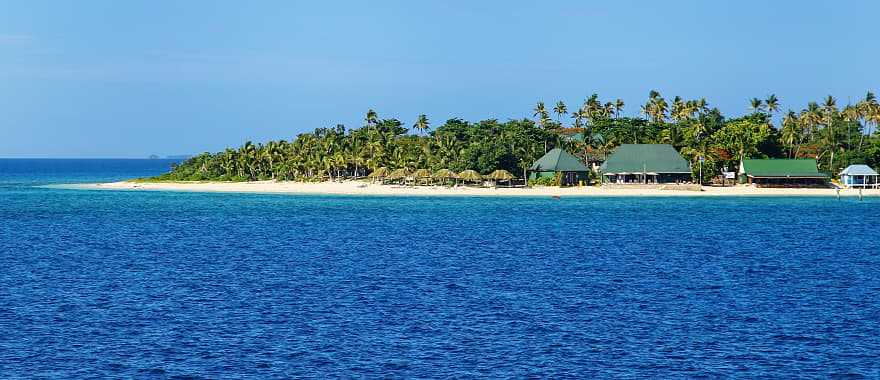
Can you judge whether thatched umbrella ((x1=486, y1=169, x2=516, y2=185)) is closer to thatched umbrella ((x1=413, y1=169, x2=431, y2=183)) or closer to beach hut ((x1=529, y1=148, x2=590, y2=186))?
beach hut ((x1=529, y1=148, x2=590, y2=186))

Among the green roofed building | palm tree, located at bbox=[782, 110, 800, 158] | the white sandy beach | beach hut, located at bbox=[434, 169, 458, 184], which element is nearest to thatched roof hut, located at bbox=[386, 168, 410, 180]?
the white sandy beach

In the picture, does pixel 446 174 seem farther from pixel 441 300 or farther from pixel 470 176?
pixel 441 300

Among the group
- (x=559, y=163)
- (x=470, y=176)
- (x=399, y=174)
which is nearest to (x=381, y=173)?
(x=399, y=174)

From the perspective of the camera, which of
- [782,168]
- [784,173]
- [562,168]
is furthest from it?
[562,168]

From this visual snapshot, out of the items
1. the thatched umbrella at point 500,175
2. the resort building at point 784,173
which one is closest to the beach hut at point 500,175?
the thatched umbrella at point 500,175

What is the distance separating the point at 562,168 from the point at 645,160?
36.1ft

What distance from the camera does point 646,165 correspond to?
432 feet

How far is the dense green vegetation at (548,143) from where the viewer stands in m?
136

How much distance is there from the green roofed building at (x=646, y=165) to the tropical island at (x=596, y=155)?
13 cm

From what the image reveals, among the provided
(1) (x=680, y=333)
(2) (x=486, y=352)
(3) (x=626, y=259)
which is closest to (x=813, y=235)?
(3) (x=626, y=259)

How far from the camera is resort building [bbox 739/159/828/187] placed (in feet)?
422

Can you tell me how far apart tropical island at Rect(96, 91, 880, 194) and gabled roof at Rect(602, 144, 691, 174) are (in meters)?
0.16

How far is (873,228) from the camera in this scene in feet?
253

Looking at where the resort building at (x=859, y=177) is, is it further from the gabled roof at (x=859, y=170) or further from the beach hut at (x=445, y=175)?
the beach hut at (x=445, y=175)
